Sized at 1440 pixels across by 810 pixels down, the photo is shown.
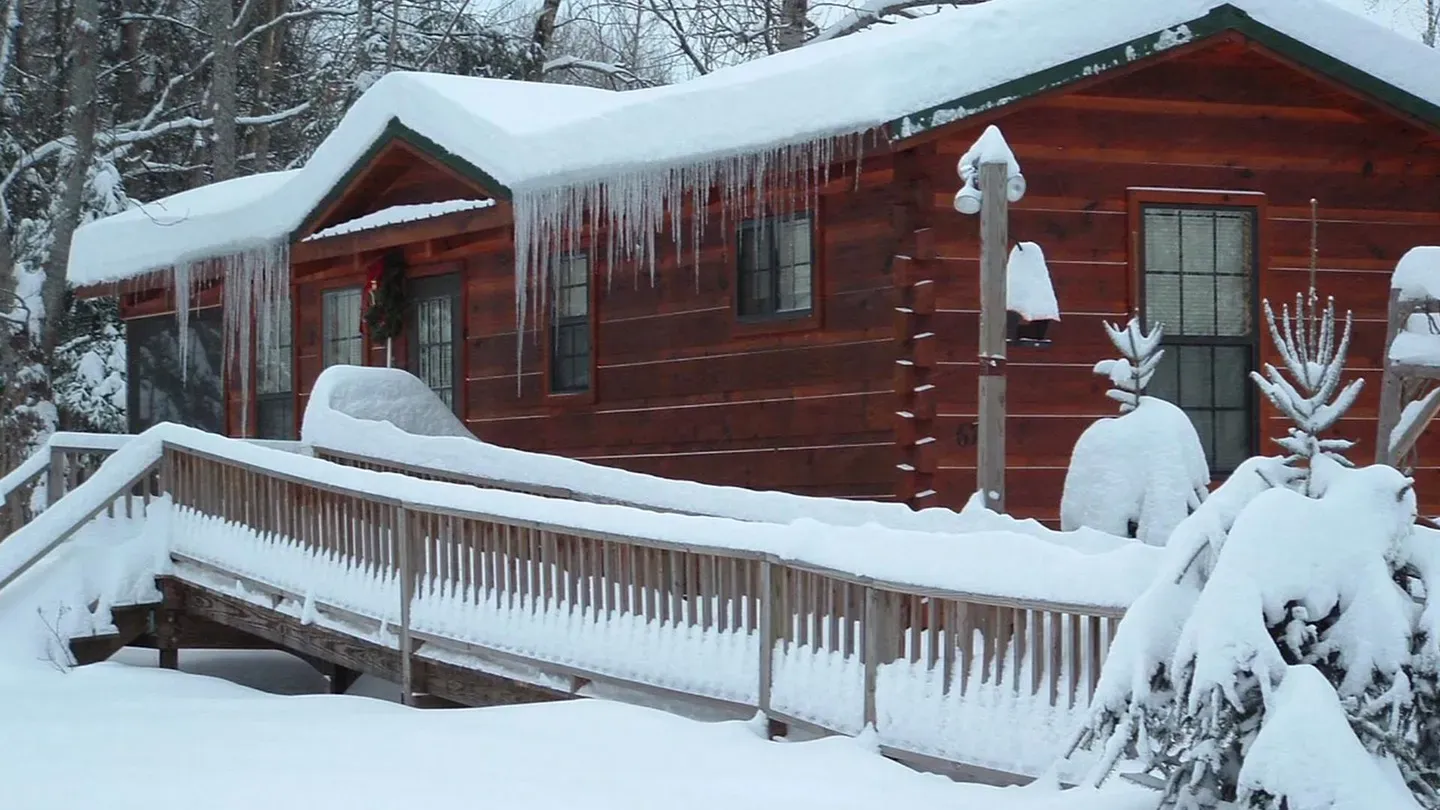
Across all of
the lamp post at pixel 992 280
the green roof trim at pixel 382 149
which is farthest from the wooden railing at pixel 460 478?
the green roof trim at pixel 382 149

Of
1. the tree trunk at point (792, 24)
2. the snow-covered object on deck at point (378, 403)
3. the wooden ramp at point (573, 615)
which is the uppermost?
the tree trunk at point (792, 24)

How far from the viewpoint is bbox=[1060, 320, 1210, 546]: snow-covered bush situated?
33.8 feet

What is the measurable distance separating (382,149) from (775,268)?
15.3ft

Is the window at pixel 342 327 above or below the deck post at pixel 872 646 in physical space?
above

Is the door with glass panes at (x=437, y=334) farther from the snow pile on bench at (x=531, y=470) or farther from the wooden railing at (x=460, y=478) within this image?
the wooden railing at (x=460, y=478)

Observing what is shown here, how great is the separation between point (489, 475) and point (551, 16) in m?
17.9

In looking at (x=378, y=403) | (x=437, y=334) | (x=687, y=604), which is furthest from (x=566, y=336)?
(x=687, y=604)

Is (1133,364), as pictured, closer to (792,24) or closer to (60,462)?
(60,462)

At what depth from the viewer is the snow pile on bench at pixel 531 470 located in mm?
10555

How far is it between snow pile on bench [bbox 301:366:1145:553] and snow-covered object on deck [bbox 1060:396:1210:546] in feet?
0.97

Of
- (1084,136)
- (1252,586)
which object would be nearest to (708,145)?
(1084,136)

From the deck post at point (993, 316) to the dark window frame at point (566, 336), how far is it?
5.46 meters

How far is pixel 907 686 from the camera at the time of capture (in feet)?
26.2

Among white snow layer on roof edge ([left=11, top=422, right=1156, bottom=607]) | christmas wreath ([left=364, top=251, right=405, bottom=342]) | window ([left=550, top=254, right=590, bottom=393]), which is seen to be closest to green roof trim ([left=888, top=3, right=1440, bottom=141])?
white snow layer on roof edge ([left=11, top=422, right=1156, bottom=607])
